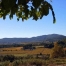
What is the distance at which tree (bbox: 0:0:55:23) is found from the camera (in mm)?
2949

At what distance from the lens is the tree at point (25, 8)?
2.95 m

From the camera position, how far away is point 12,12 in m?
3.19

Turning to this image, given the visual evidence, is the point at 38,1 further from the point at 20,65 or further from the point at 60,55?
the point at 60,55

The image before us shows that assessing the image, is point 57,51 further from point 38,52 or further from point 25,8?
point 25,8

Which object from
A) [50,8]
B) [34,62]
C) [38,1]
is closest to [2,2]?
[38,1]

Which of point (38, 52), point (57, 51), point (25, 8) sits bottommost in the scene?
point (38, 52)

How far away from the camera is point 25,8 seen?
326cm

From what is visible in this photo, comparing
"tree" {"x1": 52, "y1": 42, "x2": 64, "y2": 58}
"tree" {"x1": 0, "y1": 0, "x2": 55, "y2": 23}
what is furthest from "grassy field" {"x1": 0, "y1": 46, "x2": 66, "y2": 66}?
"tree" {"x1": 0, "y1": 0, "x2": 55, "y2": 23}

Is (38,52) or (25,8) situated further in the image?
(38,52)

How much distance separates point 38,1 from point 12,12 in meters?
0.42

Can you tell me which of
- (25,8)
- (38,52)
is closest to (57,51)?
(38,52)

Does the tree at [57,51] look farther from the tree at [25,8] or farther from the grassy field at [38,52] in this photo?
the tree at [25,8]

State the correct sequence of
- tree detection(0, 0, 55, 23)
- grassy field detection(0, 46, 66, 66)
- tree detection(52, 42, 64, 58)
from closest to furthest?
tree detection(0, 0, 55, 23) → grassy field detection(0, 46, 66, 66) → tree detection(52, 42, 64, 58)

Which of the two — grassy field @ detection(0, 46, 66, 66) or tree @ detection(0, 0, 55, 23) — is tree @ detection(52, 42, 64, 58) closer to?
grassy field @ detection(0, 46, 66, 66)
